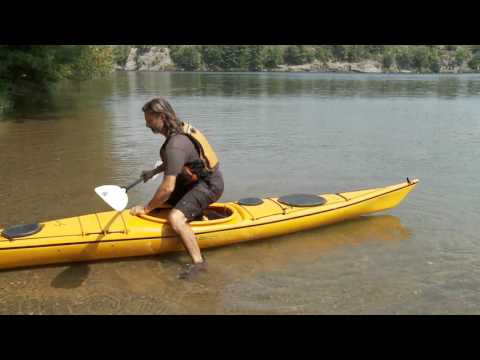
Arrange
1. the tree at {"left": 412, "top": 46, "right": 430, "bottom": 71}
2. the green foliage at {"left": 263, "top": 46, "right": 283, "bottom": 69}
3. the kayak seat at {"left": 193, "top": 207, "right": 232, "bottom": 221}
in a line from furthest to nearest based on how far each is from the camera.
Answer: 1. the green foliage at {"left": 263, "top": 46, "right": 283, "bottom": 69}
2. the tree at {"left": 412, "top": 46, "right": 430, "bottom": 71}
3. the kayak seat at {"left": 193, "top": 207, "right": 232, "bottom": 221}

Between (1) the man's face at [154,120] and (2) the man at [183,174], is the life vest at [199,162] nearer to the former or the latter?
(2) the man at [183,174]

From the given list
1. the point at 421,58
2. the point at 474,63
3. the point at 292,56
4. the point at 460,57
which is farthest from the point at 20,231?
the point at 460,57

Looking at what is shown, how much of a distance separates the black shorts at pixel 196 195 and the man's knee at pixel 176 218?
0.13 ft

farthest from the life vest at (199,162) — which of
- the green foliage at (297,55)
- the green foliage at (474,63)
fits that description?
the green foliage at (297,55)

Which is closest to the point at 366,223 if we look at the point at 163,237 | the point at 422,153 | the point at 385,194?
the point at 385,194

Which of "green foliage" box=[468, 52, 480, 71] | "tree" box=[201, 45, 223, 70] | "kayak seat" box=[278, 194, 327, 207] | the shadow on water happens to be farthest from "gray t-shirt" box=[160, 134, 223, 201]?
"tree" box=[201, 45, 223, 70]

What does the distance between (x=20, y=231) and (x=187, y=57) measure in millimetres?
103218

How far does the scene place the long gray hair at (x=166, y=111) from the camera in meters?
4.54

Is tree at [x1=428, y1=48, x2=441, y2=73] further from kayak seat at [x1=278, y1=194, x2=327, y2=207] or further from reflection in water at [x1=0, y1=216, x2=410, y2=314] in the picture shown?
reflection in water at [x1=0, y1=216, x2=410, y2=314]

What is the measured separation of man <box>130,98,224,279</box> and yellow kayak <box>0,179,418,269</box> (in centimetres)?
20

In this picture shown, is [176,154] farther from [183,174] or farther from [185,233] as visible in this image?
[185,233]

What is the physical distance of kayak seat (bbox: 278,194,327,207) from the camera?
5723mm
